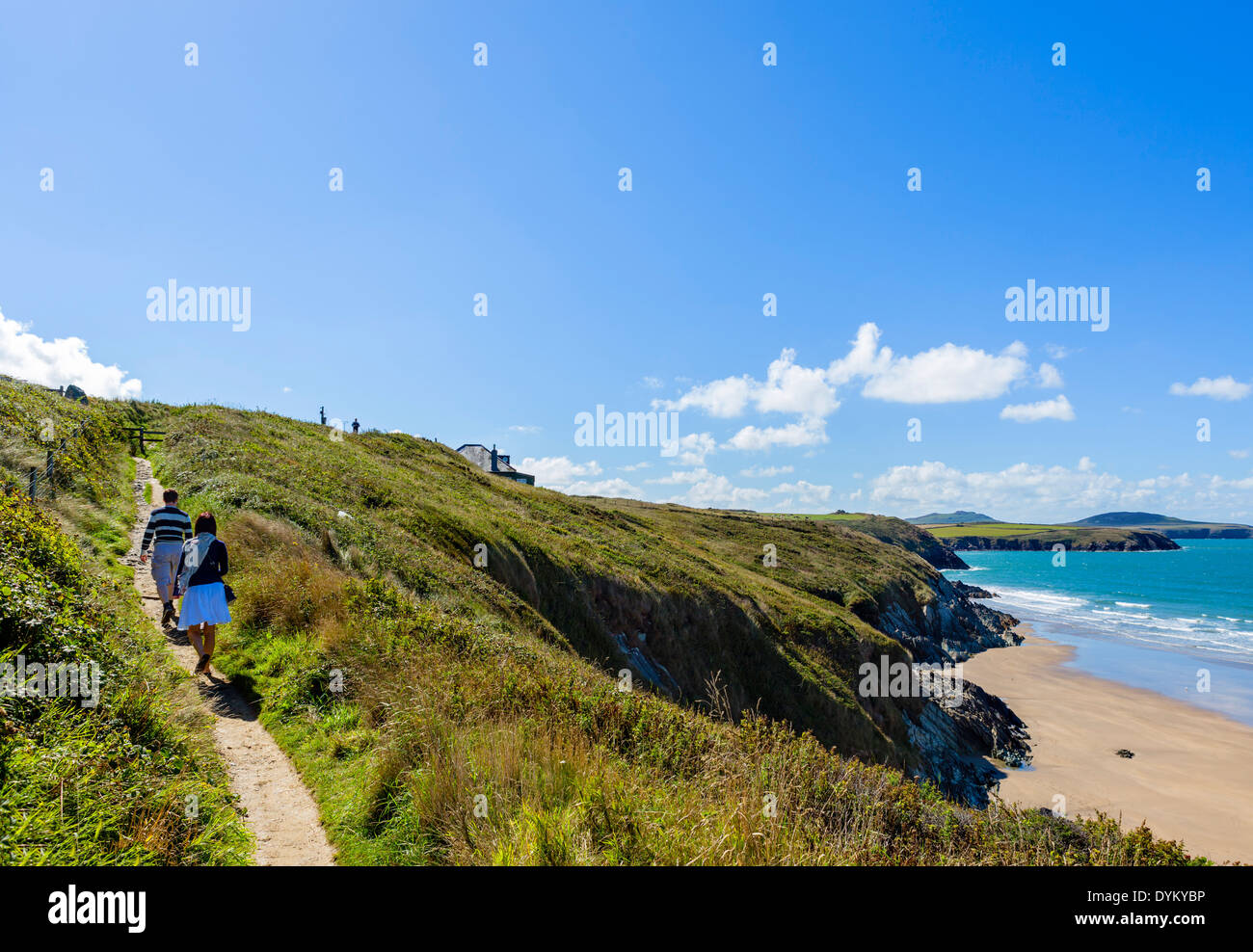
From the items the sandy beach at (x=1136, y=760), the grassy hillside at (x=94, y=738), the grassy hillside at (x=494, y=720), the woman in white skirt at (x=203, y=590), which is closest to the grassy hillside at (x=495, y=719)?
the grassy hillside at (x=494, y=720)

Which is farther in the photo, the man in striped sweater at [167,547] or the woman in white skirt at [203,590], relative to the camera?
the man in striped sweater at [167,547]

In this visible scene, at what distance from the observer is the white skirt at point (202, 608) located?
9078 mm

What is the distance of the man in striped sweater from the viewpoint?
1066cm

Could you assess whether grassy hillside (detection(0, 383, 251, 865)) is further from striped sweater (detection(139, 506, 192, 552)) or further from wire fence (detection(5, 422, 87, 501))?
wire fence (detection(5, 422, 87, 501))

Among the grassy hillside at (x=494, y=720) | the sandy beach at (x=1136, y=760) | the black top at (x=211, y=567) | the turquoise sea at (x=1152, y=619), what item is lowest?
the turquoise sea at (x=1152, y=619)

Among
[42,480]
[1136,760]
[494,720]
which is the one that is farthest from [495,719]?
[1136,760]

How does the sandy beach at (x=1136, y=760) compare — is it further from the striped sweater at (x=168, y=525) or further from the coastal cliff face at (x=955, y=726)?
the striped sweater at (x=168, y=525)

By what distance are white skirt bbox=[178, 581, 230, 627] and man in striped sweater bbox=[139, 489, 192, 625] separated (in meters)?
2.02

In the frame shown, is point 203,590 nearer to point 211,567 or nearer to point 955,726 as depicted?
point 211,567

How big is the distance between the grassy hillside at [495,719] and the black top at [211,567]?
4.41 feet

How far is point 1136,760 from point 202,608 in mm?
44864
